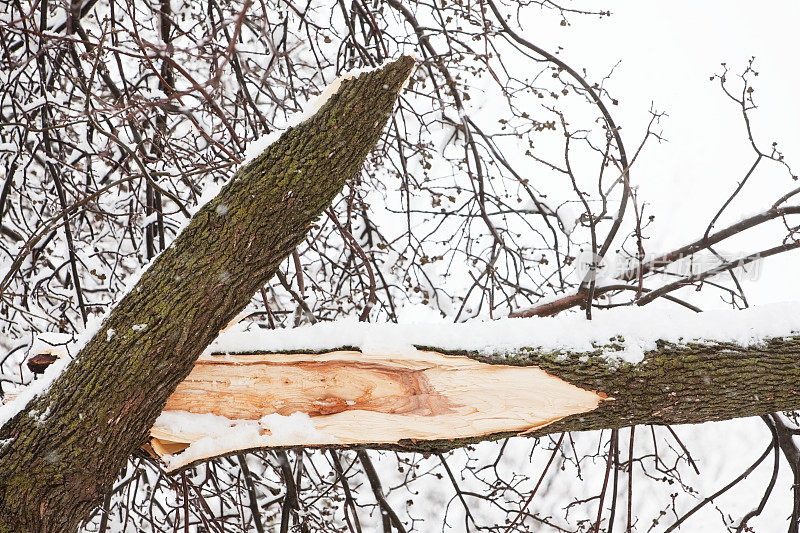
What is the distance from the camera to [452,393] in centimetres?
165

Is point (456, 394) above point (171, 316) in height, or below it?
below

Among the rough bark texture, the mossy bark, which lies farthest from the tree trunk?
the rough bark texture

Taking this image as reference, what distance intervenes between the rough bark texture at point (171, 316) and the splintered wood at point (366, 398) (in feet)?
0.50

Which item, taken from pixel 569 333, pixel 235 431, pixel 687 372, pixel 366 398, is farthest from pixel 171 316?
pixel 687 372

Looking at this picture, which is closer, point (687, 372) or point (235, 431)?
point (687, 372)

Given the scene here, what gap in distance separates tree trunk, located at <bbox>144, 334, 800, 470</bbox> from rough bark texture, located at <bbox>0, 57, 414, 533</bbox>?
6.7 inches

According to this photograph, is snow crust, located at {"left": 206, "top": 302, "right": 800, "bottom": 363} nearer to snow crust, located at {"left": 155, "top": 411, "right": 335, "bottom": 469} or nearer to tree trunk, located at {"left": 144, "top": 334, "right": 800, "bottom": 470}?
tree trunk, located at {"left": 144, "top": 334, "right": 800, "bottom": 470}

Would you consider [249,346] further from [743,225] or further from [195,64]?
[195,64]

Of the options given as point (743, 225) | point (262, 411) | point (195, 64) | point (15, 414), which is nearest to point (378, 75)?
point (262, 411)

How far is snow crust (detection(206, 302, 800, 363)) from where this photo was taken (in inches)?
62.8

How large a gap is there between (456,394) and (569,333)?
1.16 ft

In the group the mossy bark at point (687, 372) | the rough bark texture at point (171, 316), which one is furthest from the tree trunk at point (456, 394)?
the rough bark texture at point (171, 316)

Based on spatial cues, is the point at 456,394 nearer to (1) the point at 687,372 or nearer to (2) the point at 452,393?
(2) the point at 452,393

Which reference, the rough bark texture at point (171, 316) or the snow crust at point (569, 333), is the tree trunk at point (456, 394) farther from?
the rough bark texture at point (171, 316)
